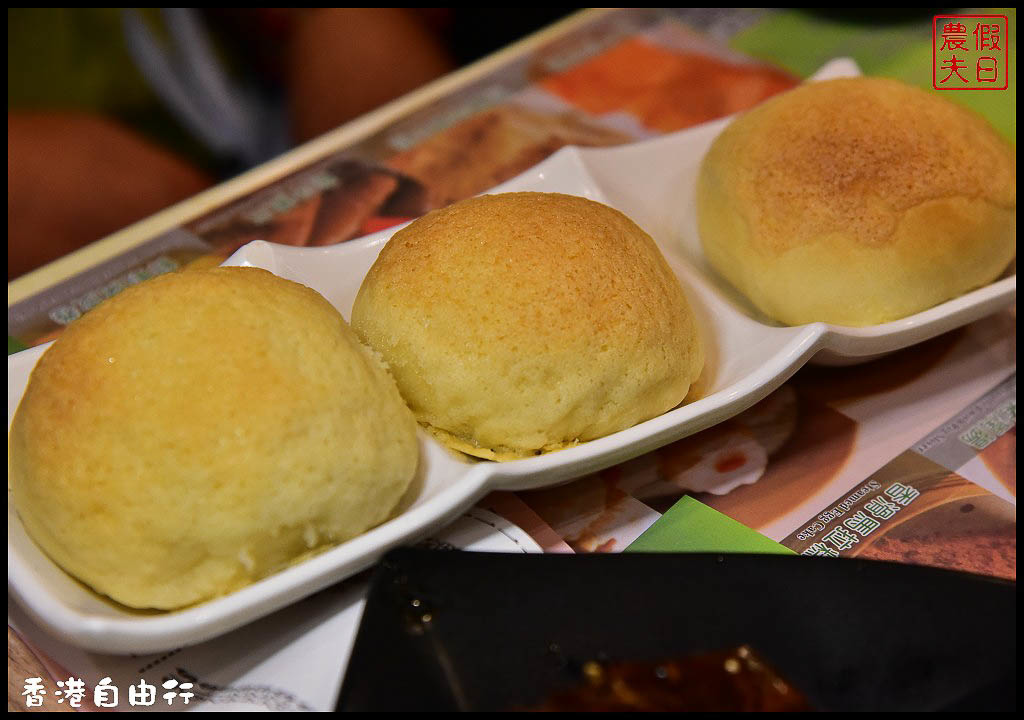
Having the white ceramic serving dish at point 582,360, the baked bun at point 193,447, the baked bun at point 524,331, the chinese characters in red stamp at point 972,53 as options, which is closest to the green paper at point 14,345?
the white ceramic serving dish at point 582,360

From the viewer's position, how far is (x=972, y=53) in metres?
1.85

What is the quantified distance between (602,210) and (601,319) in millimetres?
223

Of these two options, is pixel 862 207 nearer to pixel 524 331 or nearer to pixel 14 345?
pixel 524 331

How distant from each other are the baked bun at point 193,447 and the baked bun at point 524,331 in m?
0.12

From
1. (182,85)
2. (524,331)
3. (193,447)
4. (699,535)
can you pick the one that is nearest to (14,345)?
(193,447)

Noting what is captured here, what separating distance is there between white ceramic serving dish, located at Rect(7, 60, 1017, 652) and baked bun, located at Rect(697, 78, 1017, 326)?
0.16 ft

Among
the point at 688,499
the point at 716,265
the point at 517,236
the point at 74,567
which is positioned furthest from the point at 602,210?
the point at 74,567

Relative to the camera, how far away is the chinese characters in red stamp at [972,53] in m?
1.78

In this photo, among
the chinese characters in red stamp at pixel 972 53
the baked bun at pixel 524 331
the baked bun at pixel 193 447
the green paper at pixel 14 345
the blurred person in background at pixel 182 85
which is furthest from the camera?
the blurred person in background at pixel 182 85

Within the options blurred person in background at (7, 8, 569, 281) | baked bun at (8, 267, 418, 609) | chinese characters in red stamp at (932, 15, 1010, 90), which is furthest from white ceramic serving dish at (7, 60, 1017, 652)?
blurred person in background at (7, 8, 569, 281)

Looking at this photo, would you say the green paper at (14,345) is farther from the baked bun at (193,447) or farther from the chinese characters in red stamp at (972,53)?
the chinese characters in red stamp at (972,53)

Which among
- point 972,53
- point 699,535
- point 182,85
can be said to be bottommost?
point 699,535

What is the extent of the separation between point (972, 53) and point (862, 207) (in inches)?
33.8

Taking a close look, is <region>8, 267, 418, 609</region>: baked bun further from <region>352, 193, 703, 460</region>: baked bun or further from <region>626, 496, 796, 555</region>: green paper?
<region>626, 496, 796, 555</region>: green paper
